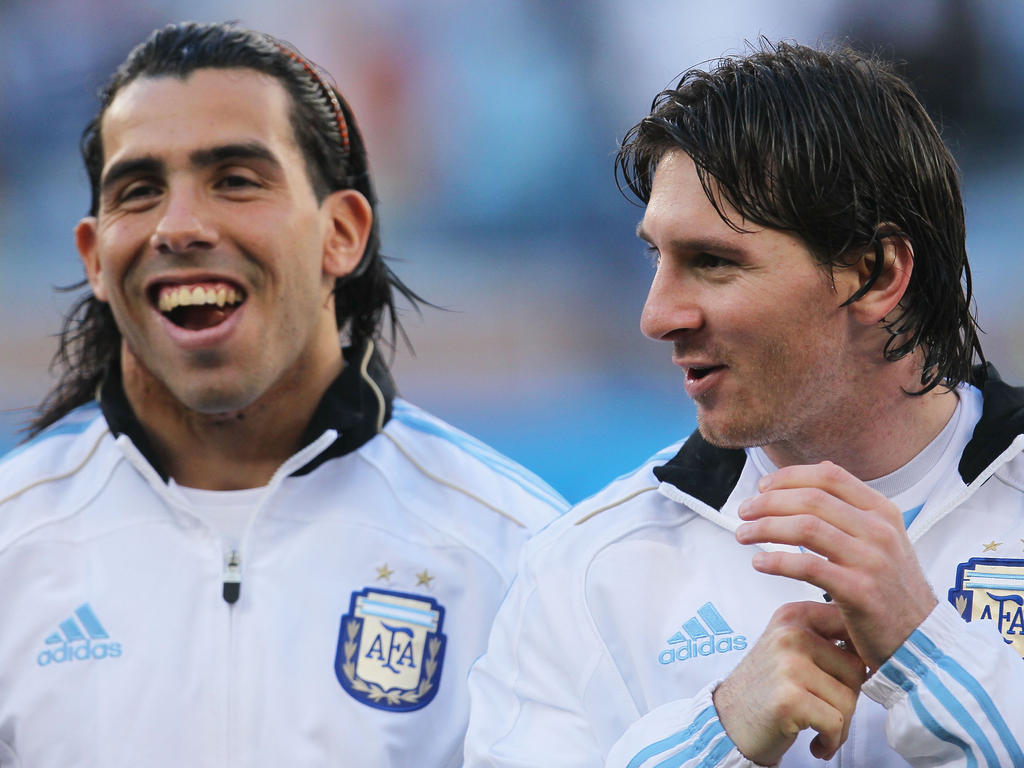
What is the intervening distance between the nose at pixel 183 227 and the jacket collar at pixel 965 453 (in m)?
1.07

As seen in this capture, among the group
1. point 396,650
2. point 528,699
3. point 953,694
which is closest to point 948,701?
point 953,694

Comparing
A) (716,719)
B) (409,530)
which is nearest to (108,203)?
(409,530)

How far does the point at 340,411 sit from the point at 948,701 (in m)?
1.49

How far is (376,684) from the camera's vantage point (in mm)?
2504

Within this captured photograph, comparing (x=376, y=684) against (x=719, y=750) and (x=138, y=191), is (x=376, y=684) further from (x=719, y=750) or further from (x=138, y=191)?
(x=138, y=191)

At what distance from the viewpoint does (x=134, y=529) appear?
2.65 metres

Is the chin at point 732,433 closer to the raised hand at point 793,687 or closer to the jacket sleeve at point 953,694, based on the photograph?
the raised hand at point 793,687

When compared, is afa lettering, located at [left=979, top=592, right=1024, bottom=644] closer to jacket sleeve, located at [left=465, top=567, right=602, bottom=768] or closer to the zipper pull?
jacket sleeve, located at [left=465, top=567, right=602, bottom=768]

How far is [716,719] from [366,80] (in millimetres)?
6351

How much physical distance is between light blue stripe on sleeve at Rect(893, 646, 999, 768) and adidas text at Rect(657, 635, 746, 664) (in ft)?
1.27

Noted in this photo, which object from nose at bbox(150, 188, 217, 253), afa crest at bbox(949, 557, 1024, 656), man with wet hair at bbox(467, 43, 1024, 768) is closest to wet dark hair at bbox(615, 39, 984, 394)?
man with wet hair at bbox(467, 43, 1024, 768)

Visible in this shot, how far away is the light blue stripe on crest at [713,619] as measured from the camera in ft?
6.70

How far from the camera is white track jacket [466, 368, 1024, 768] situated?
6.29 feet

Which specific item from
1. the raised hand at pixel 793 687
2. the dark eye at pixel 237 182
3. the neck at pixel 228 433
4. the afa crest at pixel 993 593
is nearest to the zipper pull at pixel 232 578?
the neck at pixel 228 433
